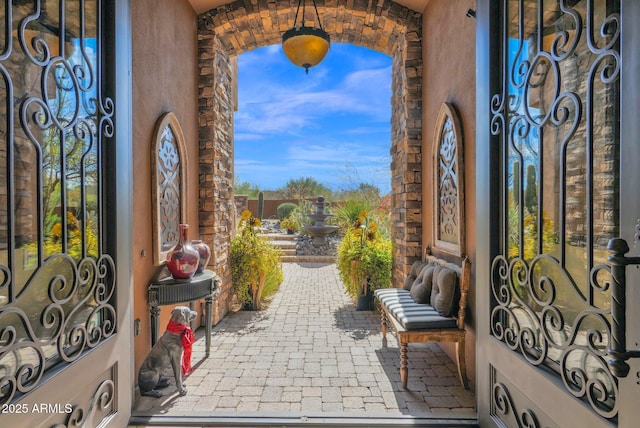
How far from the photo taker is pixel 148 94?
264 cm

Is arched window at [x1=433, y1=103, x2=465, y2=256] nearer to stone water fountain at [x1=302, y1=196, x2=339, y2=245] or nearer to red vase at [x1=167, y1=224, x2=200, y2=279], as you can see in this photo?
red vase at [x1=167, y1=224, x2=200, y2=279]

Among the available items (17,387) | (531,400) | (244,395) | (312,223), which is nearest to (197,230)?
(244,395)

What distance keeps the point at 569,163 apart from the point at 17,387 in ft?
7.15

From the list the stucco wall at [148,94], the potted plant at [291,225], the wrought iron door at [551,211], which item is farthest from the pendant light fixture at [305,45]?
the potted plant at [291,225]

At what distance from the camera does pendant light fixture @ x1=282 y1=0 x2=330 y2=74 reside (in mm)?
3033

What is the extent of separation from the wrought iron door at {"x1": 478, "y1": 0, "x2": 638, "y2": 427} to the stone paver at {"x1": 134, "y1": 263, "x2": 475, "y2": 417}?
0.72m

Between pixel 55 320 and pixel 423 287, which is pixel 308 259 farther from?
pixel 55 320

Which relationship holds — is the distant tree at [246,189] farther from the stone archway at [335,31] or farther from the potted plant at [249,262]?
the stone archway at [335,31]

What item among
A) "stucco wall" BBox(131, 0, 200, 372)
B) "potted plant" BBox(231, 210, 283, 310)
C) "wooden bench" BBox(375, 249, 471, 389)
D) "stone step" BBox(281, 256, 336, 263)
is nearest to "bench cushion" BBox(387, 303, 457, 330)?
"wooden bench" BBox(375, 249, 471, 389)

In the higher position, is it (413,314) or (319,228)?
(319,228)

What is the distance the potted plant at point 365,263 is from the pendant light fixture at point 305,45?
2198 mm

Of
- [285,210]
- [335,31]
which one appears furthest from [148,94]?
[285,210]

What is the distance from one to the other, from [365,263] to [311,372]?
1836 mm

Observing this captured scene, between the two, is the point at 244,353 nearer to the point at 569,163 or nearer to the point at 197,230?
the point at 197,230
